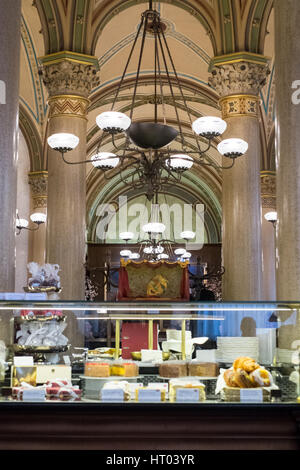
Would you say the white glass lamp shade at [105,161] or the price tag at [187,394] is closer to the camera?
the price tag at [187,394]

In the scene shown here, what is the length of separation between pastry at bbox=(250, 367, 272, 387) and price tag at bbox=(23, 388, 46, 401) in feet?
3.41

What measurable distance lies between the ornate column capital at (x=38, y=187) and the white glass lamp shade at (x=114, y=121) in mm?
9899

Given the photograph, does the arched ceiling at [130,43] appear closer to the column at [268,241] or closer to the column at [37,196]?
the column at [37,196]

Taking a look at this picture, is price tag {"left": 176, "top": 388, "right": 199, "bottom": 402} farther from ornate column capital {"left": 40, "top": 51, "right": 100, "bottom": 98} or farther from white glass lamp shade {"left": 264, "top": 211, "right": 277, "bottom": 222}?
white glass lamp shade {"left": 264, "top": 211, "right": 277, "bottom": 222}

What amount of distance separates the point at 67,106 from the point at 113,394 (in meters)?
8.24

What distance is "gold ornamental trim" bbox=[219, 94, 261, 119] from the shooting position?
10648mm

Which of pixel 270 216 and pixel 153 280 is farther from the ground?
pixel 270 216

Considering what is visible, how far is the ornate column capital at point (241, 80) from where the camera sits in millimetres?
10656

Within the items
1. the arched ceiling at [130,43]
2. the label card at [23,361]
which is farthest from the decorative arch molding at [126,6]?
the label card at [23,361]

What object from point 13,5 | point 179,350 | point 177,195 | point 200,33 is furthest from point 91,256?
point 179,350

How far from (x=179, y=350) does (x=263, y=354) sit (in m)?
0.49

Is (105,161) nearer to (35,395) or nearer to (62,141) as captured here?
(62,141)

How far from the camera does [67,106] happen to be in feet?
34.7

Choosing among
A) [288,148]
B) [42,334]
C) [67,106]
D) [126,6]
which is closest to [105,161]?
[67,106]
